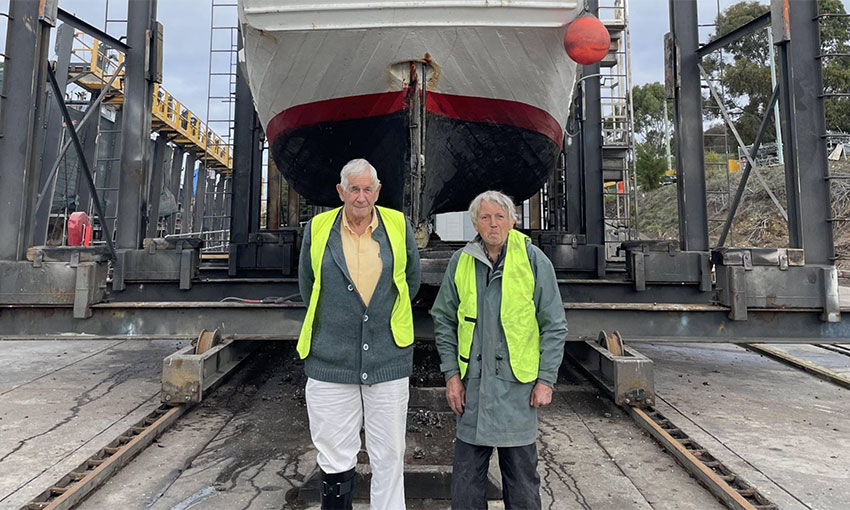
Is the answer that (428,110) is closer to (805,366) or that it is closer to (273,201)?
(273,201)

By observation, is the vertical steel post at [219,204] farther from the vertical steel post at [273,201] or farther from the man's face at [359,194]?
the man's face at [359,194]

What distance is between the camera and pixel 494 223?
167 centimetres

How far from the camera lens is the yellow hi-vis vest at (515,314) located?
63.1 inches

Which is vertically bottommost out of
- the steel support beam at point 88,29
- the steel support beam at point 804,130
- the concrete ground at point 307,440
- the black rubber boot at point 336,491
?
the concrete ground at point 307,440

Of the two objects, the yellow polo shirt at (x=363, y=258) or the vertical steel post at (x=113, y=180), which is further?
the vertical steel post at (x=113, y=180)

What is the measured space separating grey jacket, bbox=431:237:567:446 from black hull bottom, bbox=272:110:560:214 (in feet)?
5.98

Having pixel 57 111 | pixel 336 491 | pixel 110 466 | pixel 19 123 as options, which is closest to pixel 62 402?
pixel 110 466

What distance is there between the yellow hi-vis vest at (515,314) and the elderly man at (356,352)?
20 cm

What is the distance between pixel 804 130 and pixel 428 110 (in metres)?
2.40

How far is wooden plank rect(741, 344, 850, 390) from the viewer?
416 cm

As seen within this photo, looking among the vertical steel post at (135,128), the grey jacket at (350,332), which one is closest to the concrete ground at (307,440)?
the grey jacket at (350,332)

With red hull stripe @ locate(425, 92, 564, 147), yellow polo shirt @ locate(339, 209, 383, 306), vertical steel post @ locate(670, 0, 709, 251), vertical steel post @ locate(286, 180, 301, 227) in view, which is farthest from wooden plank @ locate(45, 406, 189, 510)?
vertical steel post @ locate(286, 180, 301, 227)

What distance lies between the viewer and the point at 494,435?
5.20 ft

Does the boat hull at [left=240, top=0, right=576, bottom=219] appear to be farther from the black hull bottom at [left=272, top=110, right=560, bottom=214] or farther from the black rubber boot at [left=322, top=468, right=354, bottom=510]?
the black rubber boot at [left=322, top=468, right=354, bottom=510]
